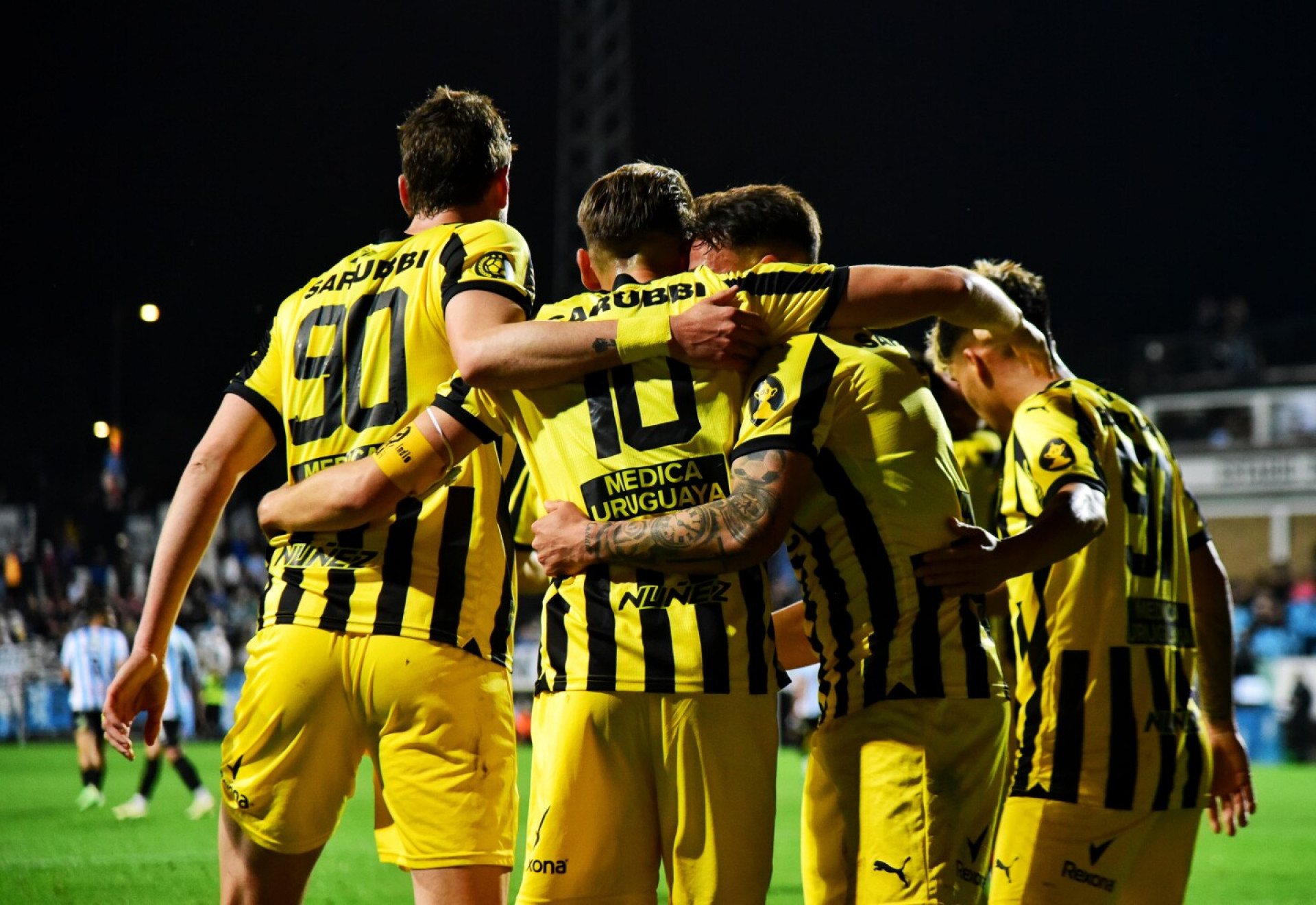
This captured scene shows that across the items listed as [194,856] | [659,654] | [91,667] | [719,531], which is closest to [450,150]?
[719,531]

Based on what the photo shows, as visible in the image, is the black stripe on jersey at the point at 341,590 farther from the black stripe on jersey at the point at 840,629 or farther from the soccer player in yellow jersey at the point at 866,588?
the black stripe on jersey at the point at 840,629

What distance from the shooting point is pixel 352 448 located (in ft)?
8.93

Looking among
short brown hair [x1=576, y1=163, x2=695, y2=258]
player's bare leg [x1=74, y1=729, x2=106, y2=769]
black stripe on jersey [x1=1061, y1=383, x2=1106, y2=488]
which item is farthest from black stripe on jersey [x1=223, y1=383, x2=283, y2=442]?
player's bare leg [x1=74, y1=729, x2=106, y2=769]

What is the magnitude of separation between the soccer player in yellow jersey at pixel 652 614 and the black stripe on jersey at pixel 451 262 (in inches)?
11.8

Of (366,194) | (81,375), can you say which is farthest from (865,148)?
(81,375)

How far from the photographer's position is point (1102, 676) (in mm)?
2988

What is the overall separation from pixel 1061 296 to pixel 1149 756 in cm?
4124

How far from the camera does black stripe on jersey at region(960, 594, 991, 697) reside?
2.43 meters

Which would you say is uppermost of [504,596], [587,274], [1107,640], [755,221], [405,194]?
[405,194]

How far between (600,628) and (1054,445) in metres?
1.17

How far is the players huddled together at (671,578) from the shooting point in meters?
2.25

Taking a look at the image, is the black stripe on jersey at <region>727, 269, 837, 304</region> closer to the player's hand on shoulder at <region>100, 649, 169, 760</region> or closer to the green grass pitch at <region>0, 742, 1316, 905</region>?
the player's hand on shoulder at <region>100, 649, 169, 760</region>

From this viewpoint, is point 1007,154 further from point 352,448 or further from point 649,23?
point 352,448

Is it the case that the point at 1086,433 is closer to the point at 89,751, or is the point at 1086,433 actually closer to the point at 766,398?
the point at 766,398
